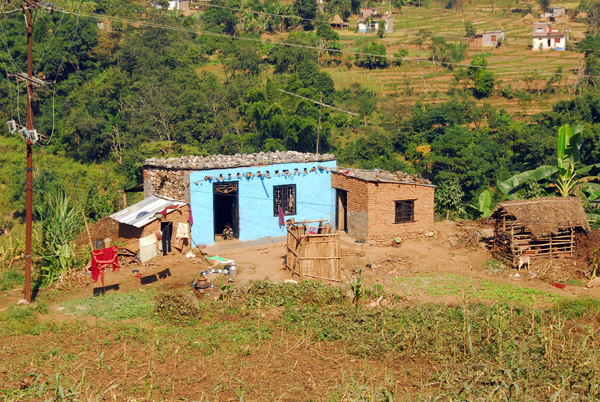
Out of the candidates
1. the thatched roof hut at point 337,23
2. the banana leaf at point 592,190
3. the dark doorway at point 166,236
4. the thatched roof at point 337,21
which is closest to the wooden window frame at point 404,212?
the banana leaf at point 592,190

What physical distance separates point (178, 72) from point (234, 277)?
99.7 ft

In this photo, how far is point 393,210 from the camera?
848 inches

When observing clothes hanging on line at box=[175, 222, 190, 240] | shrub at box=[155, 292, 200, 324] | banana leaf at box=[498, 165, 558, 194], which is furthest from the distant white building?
shrub at box=[155, 292, 200, 324]

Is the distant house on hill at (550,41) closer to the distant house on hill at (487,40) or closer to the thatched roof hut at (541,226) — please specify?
the distant house on hill at (487,40)

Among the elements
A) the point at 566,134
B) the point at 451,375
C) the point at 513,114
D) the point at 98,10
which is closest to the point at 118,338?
the point at 451,375

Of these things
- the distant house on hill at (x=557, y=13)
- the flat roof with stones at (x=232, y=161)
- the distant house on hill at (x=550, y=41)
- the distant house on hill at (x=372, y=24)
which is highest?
the distant house on hill at (x=557, y=13)

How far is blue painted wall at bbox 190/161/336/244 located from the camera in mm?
20844

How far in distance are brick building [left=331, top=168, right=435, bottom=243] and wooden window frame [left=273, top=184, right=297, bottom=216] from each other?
5.73 ft

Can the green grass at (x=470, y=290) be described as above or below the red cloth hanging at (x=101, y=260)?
below

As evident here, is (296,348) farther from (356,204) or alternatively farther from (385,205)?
(356,204)

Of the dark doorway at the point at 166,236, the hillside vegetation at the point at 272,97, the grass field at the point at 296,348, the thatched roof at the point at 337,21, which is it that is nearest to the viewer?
the grass field at the point at 296,348

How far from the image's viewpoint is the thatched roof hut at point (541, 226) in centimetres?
1873

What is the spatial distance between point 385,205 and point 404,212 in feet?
2.91

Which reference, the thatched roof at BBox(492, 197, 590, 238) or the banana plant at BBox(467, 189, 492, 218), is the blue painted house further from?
the thatched roof at BBox(492, 197, 590, 238)
